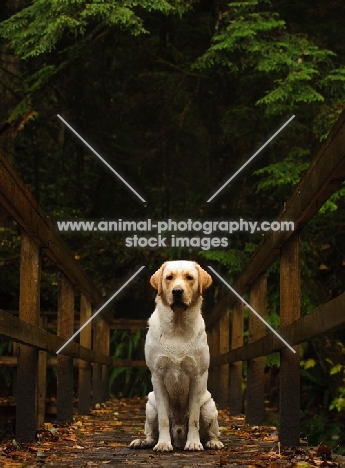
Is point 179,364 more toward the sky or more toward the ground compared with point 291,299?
more toward the ground

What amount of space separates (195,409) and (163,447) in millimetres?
350

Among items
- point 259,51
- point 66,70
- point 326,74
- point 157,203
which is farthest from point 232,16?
point 157,203

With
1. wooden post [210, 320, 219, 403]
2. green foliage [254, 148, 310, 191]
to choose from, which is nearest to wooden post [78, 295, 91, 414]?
wooden post [210, 320, 219, 403]

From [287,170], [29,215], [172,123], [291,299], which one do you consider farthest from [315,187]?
[172,123]

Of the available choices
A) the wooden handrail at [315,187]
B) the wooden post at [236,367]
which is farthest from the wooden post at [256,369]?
the wooden post at [236,367]

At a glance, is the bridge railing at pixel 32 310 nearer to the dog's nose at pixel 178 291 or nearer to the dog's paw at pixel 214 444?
the dog's nose at pixel 178 291

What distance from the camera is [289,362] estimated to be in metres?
4.84

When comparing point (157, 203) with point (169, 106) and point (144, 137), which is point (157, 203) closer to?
point (144, 137)

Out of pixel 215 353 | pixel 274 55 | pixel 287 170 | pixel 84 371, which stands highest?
pixel 274 55

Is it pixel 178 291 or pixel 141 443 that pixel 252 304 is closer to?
pixel 178 291

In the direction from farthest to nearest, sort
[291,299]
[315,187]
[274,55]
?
[274,55], [291,299], [315,187]

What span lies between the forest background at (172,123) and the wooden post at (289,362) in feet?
20.1

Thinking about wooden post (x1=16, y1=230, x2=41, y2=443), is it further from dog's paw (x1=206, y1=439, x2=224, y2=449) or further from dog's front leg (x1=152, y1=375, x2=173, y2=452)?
dog's paw (x1=206, y1=439, x2=224, y2=449)

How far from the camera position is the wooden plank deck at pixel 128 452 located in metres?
4.32
